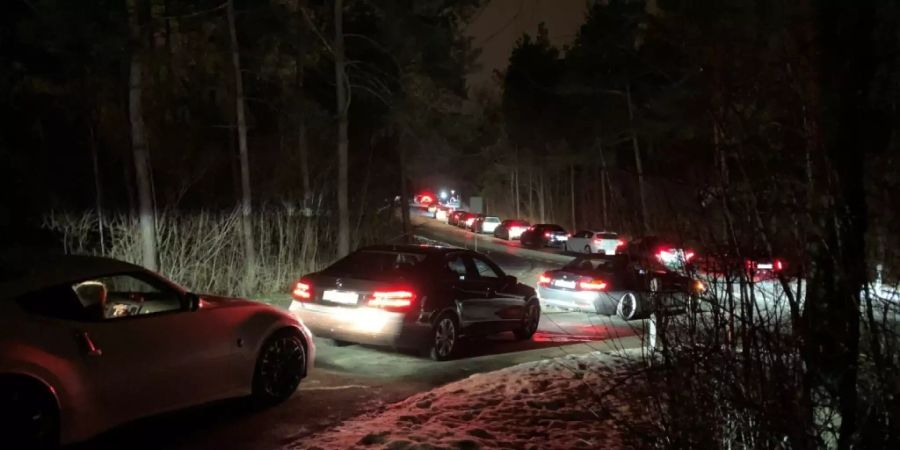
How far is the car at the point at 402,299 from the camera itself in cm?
981

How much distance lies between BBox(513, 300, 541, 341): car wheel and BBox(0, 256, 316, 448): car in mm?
5389

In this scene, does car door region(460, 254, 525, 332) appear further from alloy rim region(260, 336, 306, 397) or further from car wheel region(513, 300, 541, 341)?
alloy rim region(260, 336, 306, 397)

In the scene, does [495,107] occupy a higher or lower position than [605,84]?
higher

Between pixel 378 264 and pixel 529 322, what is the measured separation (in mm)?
3100

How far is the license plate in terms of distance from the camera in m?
9.89

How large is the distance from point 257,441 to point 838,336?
4.51m

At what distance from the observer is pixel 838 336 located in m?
3.62

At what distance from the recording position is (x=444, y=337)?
10.4 metres

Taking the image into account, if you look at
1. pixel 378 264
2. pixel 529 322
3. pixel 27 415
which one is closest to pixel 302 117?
pixel 529 322

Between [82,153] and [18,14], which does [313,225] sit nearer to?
[18,14]

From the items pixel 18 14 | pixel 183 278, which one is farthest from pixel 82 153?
pixel 183 278

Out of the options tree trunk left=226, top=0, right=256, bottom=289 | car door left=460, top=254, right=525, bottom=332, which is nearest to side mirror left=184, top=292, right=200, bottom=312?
car door left=460, top=254, right=525, bottom=332

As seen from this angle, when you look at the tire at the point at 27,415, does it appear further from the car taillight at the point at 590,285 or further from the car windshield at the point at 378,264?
the car taillight at the point at 590,285

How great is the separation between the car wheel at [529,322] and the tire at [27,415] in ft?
25.4
